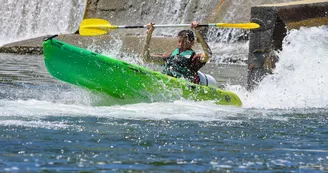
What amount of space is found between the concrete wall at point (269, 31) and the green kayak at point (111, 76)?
109 inches

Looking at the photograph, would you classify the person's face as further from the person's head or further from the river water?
the river water

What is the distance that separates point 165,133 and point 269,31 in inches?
225

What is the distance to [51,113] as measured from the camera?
8828 millimetres

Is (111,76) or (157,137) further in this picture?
(111,76)

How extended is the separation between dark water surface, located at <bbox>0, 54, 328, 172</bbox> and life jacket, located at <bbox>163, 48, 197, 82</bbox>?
0.52 metres

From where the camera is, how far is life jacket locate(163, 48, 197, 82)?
10.9 m

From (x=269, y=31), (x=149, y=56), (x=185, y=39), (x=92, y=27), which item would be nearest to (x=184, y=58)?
(x=185, y=39)

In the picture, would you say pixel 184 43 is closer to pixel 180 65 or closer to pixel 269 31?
pixel 180 65

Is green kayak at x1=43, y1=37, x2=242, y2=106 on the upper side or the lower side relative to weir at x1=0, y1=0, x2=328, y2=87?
lower

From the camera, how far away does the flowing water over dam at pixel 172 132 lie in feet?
20.9

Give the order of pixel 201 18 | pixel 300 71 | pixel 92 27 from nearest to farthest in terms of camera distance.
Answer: pixel 92 27 < pixel 300 71 < pixel 201 18

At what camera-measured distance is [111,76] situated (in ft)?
33.9

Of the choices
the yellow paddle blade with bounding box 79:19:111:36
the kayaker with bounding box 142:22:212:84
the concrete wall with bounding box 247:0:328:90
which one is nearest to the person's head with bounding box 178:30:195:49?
the kayaker with bounding box 142:22:212:84

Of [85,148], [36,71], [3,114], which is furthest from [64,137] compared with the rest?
[36,71]
